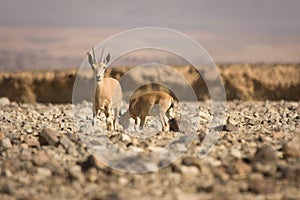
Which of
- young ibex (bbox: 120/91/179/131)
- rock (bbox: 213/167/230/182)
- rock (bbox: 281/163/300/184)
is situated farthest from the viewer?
young ibex (bbox: 120/91/179/131)

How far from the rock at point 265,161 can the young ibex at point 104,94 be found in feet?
20.1

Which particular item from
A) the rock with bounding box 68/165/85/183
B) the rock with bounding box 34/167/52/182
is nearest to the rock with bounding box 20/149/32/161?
the rock with bounding box 34/167/52/182

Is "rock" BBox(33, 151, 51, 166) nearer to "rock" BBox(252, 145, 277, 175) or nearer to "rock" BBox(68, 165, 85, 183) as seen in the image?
"rock" BBox(68, 165, 85, 183)

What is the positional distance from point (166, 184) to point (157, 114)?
24.7 feet

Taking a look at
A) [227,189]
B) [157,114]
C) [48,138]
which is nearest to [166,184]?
[227,189]

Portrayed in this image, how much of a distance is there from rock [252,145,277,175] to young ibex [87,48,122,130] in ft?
20.1

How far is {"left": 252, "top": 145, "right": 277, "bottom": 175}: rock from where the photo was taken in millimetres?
6957

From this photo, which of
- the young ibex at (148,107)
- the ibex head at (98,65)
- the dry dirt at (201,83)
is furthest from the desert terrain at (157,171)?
the dry dirt at (201,83)

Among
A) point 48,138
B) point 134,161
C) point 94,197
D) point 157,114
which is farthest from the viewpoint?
point 157,114

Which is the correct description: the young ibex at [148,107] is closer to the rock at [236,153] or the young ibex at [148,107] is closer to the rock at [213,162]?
the rock at [236,153]

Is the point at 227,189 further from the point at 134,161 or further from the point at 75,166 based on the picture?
the point at 75,166

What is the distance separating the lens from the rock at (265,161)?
6.96m

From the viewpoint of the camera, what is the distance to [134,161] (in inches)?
294

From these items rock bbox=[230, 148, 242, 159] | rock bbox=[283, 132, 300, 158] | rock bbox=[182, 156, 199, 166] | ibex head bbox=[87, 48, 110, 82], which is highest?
ibex head bbox=[87, 48, 110, 82]
